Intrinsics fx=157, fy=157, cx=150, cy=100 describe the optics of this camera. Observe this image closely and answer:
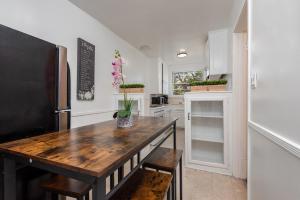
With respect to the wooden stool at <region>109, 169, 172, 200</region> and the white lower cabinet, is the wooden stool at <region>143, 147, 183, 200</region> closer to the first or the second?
the wooden stool at <region>109, 169, 172, 200</region>

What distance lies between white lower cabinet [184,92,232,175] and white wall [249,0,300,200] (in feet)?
3.75

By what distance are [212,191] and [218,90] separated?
144 centimetres

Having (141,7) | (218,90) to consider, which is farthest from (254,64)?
(141,7)

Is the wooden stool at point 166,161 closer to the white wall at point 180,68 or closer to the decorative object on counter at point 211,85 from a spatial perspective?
the decorative object on counter at point 211,85

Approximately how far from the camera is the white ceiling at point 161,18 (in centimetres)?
230

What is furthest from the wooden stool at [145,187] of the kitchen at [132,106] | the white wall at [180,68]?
the white wall at [180,68]

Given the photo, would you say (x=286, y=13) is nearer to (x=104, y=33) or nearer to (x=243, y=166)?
(x=243, y=166)

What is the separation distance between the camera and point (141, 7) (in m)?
2.39

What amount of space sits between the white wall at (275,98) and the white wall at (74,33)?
2.17 meters

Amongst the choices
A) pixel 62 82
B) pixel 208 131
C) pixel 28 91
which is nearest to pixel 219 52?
pixel 208 131

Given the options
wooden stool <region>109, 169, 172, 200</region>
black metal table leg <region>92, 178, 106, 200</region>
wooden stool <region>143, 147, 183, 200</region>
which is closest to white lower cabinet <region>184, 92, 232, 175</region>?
wooden stool <region>143, 147, 183, 200</region>

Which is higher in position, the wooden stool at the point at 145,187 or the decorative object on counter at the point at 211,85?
the decorative object on counter at the point at 211,85

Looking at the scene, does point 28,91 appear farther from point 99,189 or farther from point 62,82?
point 99,189

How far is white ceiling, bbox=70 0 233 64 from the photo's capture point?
2.30 meters
